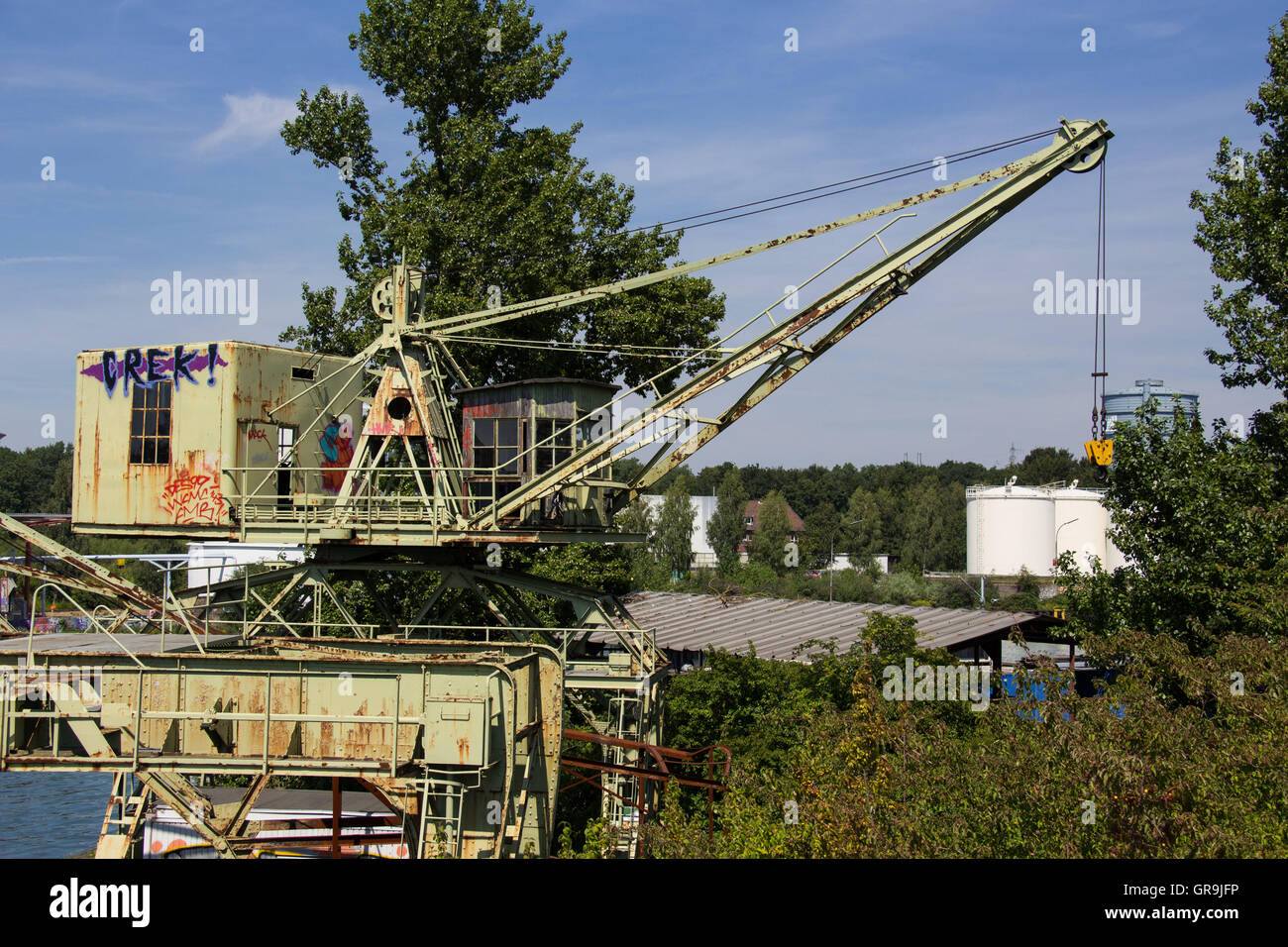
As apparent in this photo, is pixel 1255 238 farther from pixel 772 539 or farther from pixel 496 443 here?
pixel 772 539

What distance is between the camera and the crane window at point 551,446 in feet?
70.9

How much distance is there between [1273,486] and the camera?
23797mm

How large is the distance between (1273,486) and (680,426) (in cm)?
1377

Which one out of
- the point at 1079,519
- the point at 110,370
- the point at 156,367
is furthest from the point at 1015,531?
the point at 110,370

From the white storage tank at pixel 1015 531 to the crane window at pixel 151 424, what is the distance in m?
89.0

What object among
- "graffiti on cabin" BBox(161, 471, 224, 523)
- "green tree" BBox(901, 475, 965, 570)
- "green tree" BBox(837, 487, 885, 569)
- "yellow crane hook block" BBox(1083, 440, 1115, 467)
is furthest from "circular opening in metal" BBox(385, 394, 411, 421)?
"green tree" BBox(901, 475, 965, 570)

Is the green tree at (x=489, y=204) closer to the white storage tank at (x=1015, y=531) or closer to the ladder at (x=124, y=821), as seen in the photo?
the ladder at (x=124, y=821)

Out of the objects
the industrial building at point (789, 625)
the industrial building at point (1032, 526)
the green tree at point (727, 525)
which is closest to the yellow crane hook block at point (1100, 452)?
the industrial building at point (789, 625)

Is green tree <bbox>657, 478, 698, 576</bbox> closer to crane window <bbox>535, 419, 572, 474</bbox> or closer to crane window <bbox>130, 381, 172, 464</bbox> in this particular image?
crane window <bbox>535, 419, 572, 474</bbox>

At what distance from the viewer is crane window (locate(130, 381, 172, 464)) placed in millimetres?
21359

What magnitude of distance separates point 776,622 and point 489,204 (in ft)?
59.2
